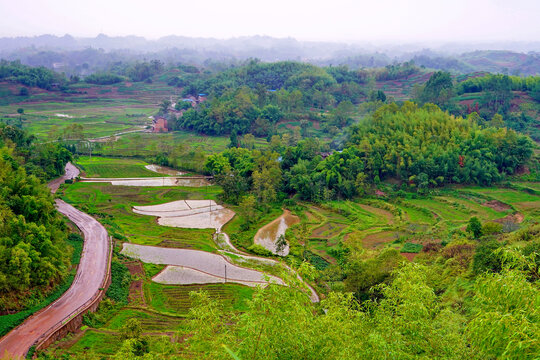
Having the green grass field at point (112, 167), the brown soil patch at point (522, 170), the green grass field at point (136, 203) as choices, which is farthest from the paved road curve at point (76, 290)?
the brown soil patch at point (522, 170)

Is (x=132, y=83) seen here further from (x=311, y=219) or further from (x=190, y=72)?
(x=311, y=219)

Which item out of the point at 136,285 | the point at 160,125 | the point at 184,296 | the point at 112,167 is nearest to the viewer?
the point at 184,296

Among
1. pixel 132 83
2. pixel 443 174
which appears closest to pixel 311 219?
pixel 443 174

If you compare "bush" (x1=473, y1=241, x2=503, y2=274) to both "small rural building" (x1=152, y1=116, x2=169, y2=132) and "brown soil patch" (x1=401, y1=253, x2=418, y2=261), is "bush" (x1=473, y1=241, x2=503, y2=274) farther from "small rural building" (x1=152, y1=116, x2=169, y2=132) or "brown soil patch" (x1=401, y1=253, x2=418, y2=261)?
"small rural building" (x1=152, y1=116, x2=169, y2=132)

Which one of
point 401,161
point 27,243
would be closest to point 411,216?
point 401,161

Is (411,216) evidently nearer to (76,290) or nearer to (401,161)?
(401,161)

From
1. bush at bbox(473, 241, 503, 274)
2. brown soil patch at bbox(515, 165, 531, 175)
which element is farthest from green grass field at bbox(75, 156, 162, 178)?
brown soil patch at bbox(515, 165, 531, 175)
